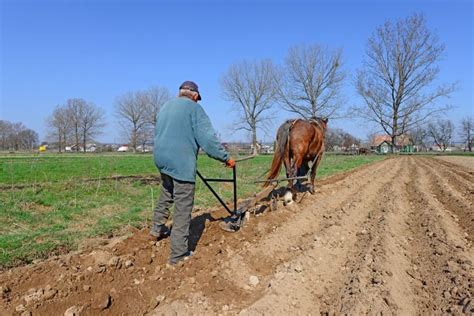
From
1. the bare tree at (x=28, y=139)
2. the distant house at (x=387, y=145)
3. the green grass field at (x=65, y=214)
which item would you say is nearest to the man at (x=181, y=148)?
the green grass field at (x=65, y=214)

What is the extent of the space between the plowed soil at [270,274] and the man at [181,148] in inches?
14.6

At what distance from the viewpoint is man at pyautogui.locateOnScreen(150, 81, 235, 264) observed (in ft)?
13.3

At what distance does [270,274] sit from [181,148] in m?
1.68

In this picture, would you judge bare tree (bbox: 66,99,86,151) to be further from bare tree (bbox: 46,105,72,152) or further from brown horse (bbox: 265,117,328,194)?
brown horse (bbox: 265,117,328,194)

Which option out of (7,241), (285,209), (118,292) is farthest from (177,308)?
(285,209)

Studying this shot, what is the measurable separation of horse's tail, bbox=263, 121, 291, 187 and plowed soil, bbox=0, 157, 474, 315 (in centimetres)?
176

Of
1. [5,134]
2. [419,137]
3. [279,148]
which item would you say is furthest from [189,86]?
[419,137]

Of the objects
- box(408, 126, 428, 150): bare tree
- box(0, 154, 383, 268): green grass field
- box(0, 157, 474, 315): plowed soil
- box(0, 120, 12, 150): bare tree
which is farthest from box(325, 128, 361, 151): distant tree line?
box(0, 120, 12, 150): bare tree

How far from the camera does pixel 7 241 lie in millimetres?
5023

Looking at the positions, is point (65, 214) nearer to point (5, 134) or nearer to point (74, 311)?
point (74, 311)

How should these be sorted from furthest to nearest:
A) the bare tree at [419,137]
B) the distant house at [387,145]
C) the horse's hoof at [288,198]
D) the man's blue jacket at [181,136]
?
the bare tree at [419,137], the distant house at [387,145], the horse's hoof at [288,198], the man's blue jacket at [181,136]

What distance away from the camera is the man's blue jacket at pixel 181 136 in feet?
13.3

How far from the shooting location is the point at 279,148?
7570 millimetres

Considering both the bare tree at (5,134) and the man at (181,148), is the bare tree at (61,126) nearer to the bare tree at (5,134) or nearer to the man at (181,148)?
the bare tree at (5,134)
